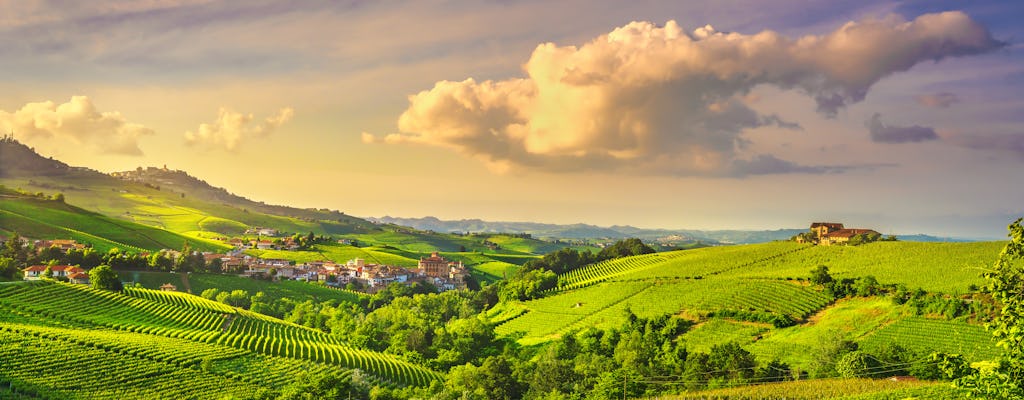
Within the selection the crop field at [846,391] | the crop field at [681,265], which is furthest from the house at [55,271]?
the crop field at [846,391]

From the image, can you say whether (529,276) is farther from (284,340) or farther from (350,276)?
(350,276)

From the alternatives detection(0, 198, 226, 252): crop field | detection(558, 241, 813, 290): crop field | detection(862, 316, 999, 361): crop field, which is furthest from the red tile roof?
detection(0, 198, 226, 252): crop field

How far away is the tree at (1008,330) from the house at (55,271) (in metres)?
136

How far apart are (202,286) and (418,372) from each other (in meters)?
80.4

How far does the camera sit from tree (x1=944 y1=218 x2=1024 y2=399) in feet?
55.5

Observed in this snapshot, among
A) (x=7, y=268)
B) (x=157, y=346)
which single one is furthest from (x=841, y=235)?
(x=7, y=268)

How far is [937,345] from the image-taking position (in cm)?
5312

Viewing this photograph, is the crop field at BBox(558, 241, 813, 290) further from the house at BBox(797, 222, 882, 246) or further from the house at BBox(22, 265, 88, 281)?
the house at BBox(22, 265, 88, 281)

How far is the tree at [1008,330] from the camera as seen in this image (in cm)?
1692

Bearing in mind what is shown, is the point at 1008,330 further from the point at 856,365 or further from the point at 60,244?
the point at 60,244

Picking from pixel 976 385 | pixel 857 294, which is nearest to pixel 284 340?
pixel 857 294

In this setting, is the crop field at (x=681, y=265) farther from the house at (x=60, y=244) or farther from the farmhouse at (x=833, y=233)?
the house at (x=60, y=244)

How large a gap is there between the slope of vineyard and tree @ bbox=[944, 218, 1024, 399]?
5906cm

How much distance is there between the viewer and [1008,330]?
56.5 feet
